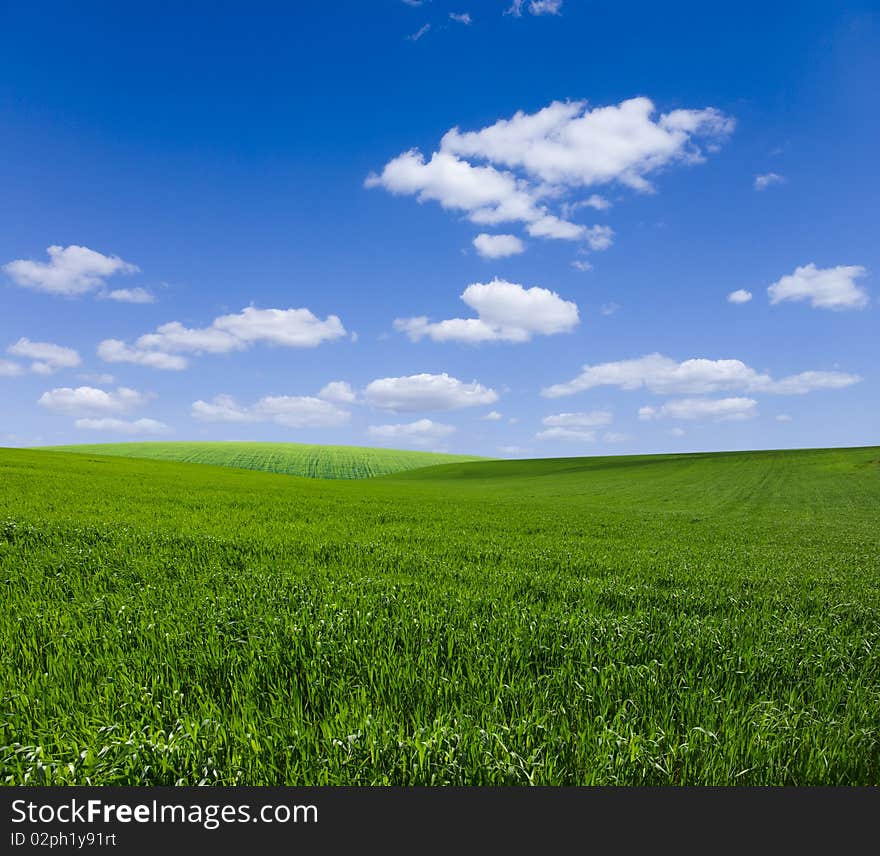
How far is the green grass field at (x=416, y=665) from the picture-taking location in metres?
3.56

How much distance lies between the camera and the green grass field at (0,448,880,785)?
356 centimetres

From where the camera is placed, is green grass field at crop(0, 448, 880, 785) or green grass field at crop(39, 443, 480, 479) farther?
green grass field at crop(39, 443, 480, 479)

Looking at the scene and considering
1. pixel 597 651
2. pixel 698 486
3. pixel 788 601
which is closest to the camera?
pixel 597 651

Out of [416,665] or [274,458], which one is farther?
[274,458]

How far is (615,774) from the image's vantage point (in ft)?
11.3

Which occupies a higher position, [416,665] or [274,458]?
[416,665]

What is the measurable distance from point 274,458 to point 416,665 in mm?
132152

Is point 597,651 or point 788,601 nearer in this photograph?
point 597,651

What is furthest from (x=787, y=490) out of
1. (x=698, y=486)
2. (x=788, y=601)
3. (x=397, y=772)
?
(x=397, y=772)

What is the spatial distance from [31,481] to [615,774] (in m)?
32.7

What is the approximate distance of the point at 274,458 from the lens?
130 metres

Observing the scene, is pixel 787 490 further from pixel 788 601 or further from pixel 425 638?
pixel 425 638

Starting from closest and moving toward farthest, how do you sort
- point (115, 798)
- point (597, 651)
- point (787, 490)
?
point (115, 798) < point (597, 651) < point (787, 490)

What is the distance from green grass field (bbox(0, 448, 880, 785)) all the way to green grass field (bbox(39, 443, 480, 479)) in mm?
104756
